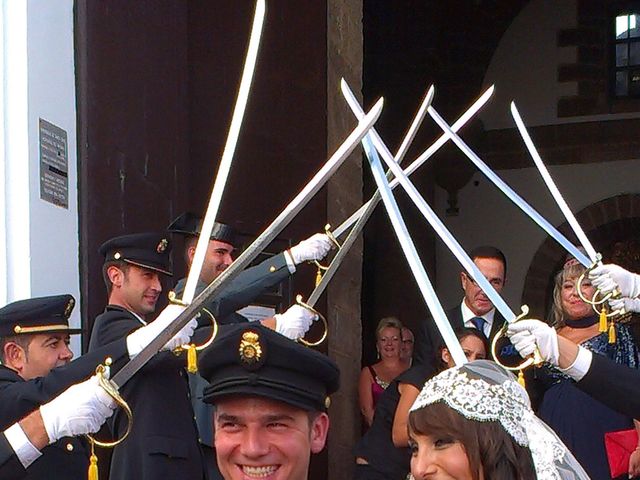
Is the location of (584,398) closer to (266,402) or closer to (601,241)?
(266,402)

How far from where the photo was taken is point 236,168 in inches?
292

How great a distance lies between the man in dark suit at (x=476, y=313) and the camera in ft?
18.7

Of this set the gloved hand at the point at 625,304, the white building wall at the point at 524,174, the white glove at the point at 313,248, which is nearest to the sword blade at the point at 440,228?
the gloved hand at the point at 625,304

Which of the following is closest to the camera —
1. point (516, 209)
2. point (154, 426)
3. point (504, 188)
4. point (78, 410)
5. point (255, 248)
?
point (255, 248)

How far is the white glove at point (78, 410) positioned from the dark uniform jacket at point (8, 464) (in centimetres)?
10

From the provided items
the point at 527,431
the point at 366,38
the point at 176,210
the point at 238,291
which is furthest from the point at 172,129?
the point at 366,38

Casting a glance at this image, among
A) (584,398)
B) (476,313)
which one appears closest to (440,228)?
(584,398)

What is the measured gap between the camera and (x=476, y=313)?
5.84 meters

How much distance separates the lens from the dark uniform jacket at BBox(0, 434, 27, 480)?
3.57m

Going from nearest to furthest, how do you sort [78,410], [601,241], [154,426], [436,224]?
[78,410] < [436,224] < [154,426] < [601,241]

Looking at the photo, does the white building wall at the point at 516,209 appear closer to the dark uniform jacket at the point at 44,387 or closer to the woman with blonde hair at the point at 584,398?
the woman with blonde hair at the point at 584,398

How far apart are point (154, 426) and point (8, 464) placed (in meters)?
1.26

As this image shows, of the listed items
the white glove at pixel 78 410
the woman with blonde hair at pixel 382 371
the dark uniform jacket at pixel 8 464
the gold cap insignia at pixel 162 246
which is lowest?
the dark uniform jacket at pixel 8 464

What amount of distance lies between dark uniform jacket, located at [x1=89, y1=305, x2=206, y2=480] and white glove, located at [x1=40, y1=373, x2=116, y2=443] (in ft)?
3.82
